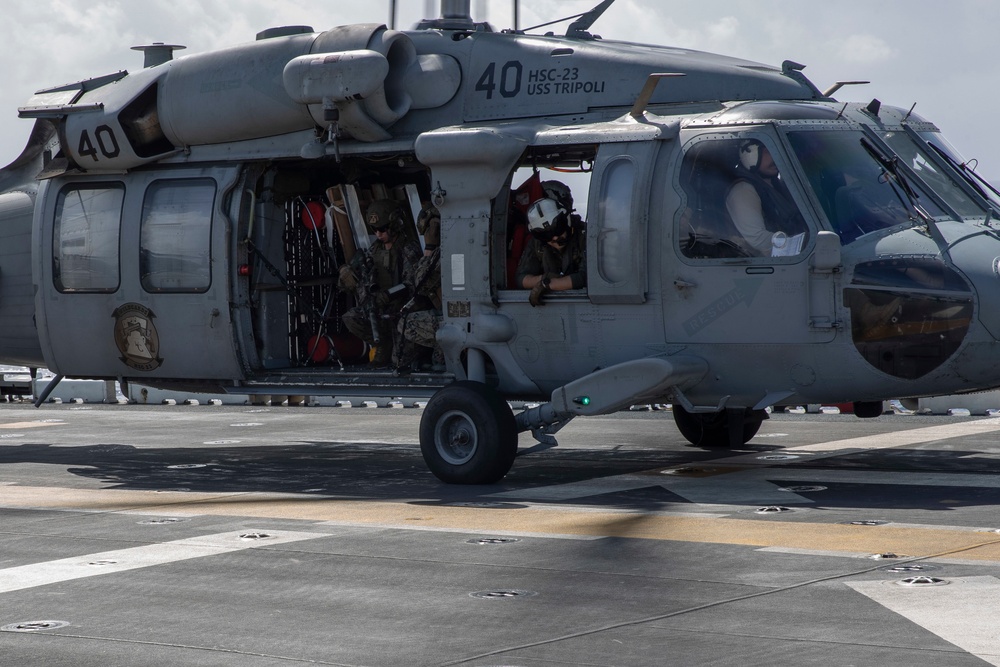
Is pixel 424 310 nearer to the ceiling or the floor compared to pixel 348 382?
nearer to the ceiling

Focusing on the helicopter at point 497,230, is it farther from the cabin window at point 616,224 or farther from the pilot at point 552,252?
the pilot at point 552,252

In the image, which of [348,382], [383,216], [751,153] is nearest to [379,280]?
[383,216]

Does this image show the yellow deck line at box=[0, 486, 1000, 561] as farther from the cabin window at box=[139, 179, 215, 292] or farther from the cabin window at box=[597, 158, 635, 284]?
the cabin window at box=[139, 179, 215, 292]

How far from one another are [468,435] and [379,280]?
2.24m

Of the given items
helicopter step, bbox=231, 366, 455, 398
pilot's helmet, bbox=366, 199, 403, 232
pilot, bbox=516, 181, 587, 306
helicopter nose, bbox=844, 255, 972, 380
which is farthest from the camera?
pilot's helmet, bbox=366, 199, 403, 232

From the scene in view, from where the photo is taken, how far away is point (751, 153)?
10000mm

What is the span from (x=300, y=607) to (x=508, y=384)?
16.3 feet

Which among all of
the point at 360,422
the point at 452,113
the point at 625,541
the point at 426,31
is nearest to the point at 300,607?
the point at 625,541

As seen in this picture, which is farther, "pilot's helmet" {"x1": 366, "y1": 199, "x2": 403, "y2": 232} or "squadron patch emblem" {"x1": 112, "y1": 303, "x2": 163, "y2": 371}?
"squadron patch emblem" {"x1": 112, "y1": 303, "x2": 163, "y2": 371}

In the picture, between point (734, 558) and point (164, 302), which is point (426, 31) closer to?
point (164, 302)

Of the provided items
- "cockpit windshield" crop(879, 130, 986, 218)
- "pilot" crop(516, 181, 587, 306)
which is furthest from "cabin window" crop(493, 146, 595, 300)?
"cockpit windshield" crop(879, 130, 986, 218)

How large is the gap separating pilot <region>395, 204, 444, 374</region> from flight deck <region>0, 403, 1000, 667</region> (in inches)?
42.4

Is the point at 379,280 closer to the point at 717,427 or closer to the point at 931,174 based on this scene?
the point at 717,427

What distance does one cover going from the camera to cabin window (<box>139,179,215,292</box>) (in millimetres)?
12453
